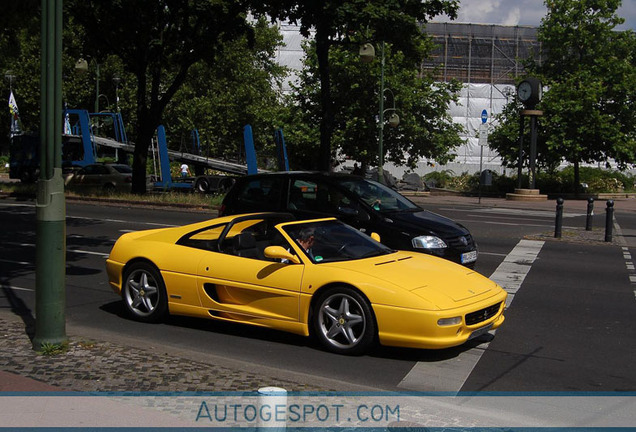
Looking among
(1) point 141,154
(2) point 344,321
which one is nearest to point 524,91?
(1) point 141,154

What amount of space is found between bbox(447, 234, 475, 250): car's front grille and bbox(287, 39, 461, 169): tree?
2971 centimetres

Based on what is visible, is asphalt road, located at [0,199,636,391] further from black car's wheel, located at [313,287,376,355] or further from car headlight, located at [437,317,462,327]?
car headlight, located at [437,317,462,327]

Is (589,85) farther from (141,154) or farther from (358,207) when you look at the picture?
(358,207)

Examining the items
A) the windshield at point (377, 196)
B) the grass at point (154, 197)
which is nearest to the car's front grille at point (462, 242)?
the windshield at point (377, 196)

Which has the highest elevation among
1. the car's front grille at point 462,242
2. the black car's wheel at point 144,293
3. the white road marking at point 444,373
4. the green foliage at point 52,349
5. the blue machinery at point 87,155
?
the blue machinery at point 87,155

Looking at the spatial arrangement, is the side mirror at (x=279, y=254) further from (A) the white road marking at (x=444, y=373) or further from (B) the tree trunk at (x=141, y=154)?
(B) the tree trunk at (x=141, y=154)

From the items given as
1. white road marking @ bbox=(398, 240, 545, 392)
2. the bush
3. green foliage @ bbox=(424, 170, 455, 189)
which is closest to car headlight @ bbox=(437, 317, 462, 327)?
white road marking @ bbox=(398, 240, 545, 392)

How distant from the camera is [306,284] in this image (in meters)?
7.09

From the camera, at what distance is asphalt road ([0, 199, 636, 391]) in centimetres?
635

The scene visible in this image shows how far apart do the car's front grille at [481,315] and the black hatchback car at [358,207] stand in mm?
2951

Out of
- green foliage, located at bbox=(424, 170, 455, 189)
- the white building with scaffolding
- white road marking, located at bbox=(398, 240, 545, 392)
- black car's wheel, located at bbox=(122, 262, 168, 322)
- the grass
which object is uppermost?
the white building with scaffolding

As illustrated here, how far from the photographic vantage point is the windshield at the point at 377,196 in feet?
36.1

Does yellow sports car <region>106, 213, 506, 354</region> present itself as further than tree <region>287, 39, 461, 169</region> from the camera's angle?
No

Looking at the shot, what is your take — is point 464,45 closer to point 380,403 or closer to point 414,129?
point 414,129
